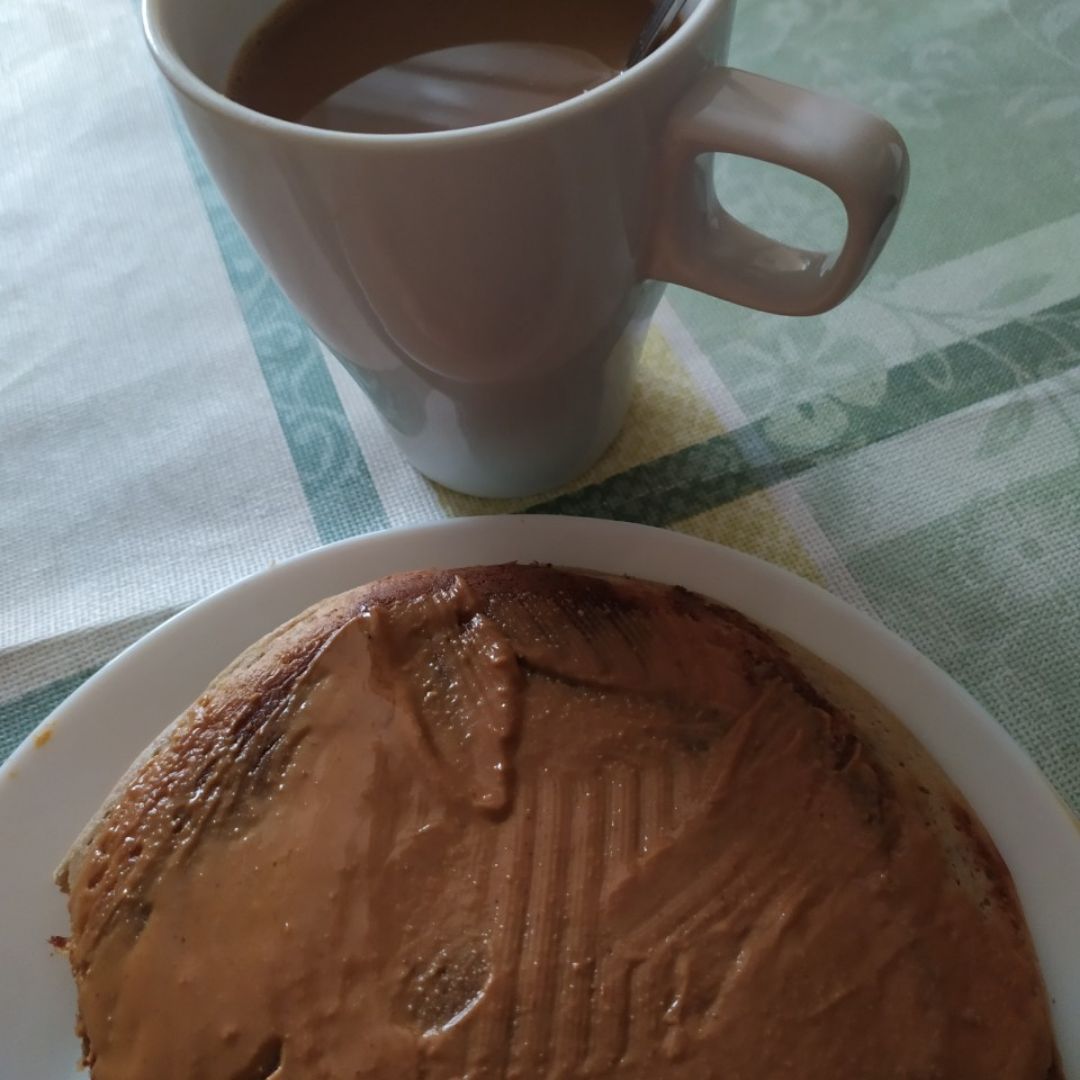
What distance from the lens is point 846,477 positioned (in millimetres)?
686

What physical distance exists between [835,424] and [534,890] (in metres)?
0.41

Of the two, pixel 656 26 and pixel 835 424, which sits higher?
pixel 656 26

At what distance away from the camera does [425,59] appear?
52 centimetres

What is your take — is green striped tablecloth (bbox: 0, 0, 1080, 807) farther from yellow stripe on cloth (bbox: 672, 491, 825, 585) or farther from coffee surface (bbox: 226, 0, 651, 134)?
coffee surface (bbox: 226, 0, 651, 134)

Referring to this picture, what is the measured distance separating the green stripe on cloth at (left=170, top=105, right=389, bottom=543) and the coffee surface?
0.20m

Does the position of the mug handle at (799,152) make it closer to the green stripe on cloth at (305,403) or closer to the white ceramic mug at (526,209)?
the white ceramic mug at (526,209)

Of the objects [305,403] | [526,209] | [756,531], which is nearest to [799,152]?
[526,209]

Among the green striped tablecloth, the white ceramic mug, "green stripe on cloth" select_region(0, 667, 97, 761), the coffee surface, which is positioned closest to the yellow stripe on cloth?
the green striped tablecloth

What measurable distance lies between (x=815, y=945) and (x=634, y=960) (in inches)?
3.0

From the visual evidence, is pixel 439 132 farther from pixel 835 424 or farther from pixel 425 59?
pixel 835 424

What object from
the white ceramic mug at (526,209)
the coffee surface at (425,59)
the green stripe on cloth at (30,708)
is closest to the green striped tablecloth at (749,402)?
the green stripe on cloth at (30,708)

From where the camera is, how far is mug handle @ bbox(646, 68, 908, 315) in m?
0.42

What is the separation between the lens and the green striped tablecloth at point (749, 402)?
650mm

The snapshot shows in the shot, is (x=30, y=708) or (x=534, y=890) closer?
(x=534, y=890)
